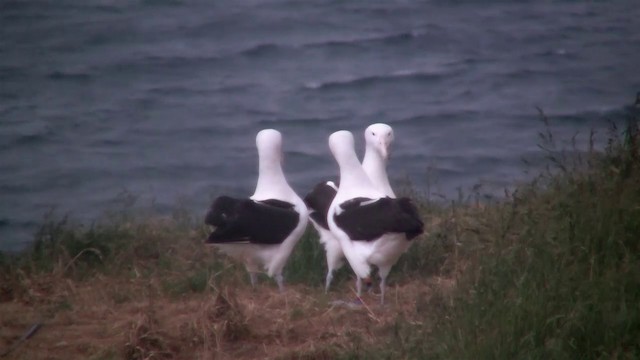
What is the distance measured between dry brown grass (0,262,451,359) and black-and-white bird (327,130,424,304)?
262 millimetres

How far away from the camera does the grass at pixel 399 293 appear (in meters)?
6.73

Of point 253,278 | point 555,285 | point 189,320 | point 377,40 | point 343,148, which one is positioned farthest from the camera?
point 377,40

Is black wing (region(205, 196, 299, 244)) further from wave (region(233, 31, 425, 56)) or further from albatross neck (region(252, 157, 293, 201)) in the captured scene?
wave (region(233, 31, 425, 56))

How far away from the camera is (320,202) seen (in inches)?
397

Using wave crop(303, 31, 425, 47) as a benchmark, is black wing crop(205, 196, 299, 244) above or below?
above

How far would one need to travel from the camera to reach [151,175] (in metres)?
17.8

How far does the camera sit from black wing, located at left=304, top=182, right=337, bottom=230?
9.83 metres

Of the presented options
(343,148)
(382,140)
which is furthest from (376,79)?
(343,148)

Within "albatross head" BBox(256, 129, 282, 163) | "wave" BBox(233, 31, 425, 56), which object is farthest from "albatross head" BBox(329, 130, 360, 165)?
"wave" BBox(233, 31, 425, 56)

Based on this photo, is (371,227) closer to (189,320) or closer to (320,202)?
(320,202)

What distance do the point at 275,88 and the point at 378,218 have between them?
13.6m

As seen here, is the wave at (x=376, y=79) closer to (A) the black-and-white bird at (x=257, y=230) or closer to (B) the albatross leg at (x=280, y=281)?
(A) the black-and-white bird at (x=257, y=230)

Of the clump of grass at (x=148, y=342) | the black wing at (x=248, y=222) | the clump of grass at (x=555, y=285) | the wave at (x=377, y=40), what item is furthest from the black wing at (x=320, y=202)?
the wave at (x=377, y=40)

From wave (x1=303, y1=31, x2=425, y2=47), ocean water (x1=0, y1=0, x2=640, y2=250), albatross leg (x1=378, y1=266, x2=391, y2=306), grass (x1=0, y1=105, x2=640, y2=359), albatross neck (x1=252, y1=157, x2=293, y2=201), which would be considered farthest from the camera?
wave (x1=303, y1=31, x2=425, y2=47)
